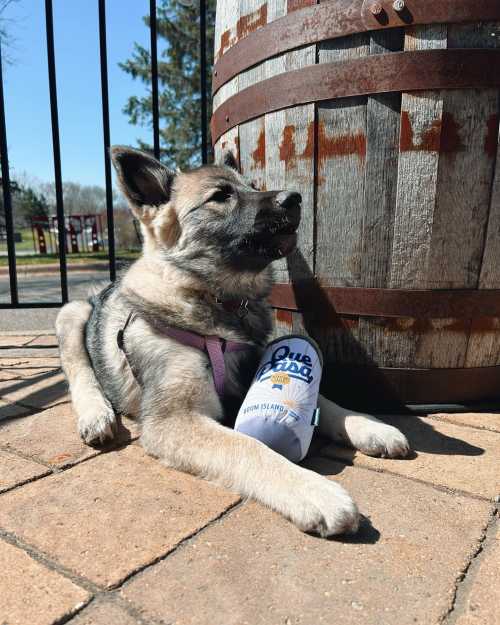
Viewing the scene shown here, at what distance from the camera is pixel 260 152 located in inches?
108

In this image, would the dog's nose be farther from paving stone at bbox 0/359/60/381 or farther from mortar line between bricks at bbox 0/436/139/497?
paving stone at bbox 0/359/60/381

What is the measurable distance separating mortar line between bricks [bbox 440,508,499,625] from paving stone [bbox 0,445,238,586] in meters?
0.79

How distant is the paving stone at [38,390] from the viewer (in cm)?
292

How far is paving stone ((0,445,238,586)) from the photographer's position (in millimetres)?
1489

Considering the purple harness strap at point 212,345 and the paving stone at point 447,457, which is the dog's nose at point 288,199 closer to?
the purple harness strap at point 212,345

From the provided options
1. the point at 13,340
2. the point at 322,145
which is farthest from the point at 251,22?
the point at 13,340

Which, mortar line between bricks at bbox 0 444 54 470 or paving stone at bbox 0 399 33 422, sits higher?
mortar line between bricks at bbox 0 444 54 470

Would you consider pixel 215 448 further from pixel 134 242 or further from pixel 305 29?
pixel 134 242

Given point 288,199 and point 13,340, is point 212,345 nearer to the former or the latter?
point 288,199

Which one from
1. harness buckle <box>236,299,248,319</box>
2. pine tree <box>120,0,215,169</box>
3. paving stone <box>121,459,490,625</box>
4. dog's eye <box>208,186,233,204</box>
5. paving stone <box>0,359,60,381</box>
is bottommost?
paving stone <box>0,359,60,381</box>

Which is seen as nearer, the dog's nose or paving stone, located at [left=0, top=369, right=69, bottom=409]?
the dog's nose

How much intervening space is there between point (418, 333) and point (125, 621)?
185 cm

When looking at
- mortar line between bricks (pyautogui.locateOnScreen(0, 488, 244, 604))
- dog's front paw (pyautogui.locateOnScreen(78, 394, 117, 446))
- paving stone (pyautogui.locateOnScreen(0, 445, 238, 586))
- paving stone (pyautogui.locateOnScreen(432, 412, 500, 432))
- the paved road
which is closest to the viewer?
mortar line between bricks (pyautogui.locateOnScreen(0, 488, 244, 604))

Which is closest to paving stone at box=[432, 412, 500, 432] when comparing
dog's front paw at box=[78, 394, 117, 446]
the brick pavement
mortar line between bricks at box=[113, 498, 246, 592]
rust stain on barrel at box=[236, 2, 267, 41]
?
the brick pavement
